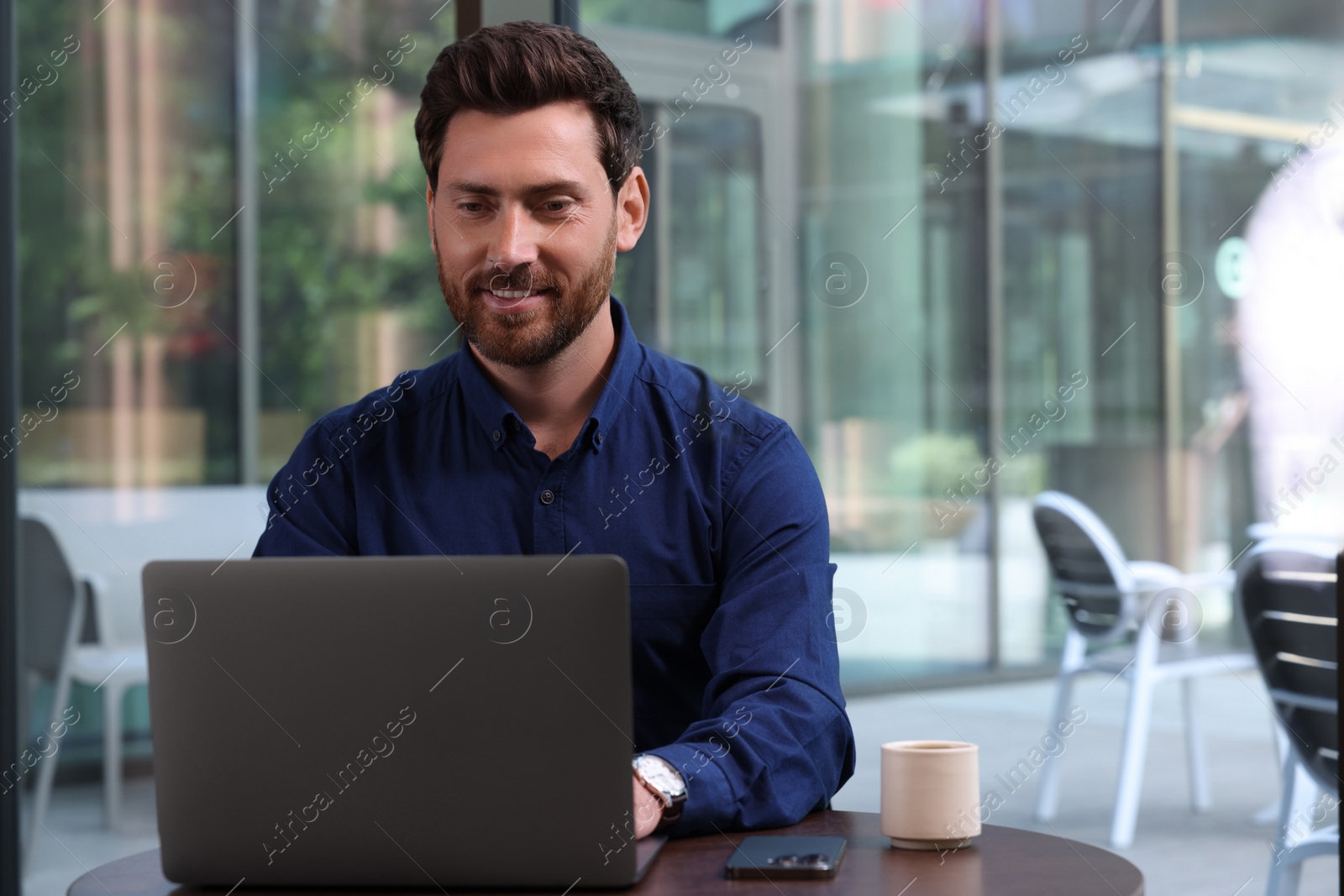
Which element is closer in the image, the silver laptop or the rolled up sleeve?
the silver laptop

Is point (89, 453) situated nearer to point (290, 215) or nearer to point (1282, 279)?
point (290, 215)

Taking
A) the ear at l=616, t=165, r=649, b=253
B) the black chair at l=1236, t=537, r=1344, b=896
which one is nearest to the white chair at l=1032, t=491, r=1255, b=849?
the black chair at l=1236, t=537, r=1344, b=896

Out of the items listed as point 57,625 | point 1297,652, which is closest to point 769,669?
point 1297,652

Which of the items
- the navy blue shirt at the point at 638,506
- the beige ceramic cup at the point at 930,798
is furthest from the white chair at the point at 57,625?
the beige ceramic cup at the point at 930,798

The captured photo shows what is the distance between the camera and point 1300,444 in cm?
530

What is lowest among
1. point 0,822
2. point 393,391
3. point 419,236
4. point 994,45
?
point 0,822

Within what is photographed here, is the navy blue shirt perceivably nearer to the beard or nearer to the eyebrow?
the beard

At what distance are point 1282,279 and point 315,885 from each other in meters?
5.10

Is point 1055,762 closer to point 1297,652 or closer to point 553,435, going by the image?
point 1297,652

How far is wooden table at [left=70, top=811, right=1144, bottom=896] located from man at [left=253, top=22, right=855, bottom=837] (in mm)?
278

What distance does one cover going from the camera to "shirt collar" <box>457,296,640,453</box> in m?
1.38

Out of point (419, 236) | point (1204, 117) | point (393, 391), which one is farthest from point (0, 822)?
point (1204, 117)

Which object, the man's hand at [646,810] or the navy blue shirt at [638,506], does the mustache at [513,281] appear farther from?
the man's hand at [646,810]

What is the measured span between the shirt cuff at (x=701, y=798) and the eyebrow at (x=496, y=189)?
0.57 meters
